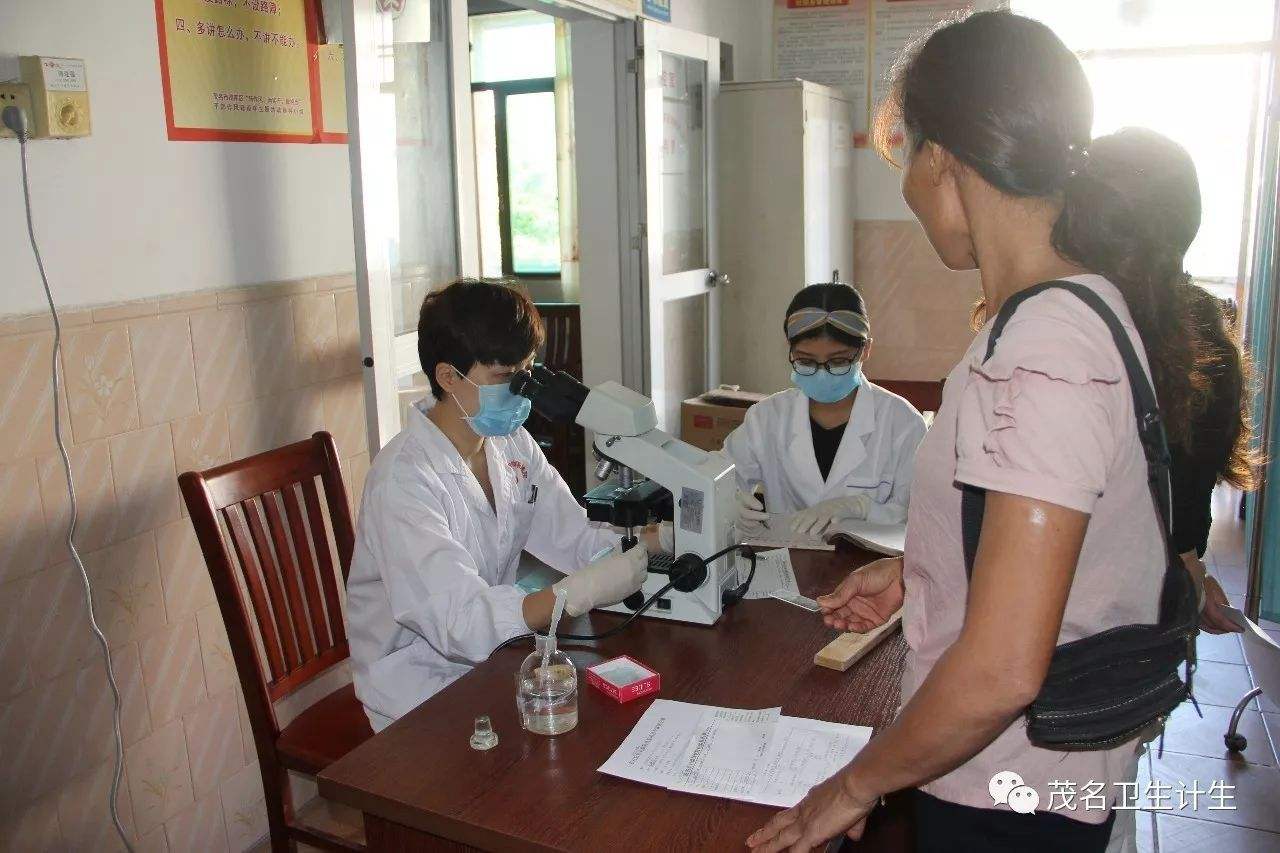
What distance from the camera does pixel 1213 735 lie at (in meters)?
2.79

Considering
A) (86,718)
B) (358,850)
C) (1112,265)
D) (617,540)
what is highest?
(1112,265)

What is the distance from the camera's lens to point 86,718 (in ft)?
6.35

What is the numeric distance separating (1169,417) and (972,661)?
0.90 ft

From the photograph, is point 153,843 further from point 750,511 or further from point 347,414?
point 750,511

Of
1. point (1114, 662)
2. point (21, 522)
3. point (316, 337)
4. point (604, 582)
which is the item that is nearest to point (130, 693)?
point (21, 522)

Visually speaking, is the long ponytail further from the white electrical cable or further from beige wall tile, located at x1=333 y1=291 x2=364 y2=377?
beige wall tile, located at x1=333 y1=291 x2=364 y2=377

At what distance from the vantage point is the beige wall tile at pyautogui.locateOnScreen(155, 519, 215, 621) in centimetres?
209

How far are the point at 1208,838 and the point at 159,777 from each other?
226 centimetres

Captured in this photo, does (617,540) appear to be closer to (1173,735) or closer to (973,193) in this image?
(973,193)

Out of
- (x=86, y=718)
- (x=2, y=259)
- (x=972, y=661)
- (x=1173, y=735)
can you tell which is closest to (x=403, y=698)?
(x=86, y=718)

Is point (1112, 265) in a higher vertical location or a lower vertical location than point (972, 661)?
higher

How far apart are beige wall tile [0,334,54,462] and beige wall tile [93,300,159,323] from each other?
11 centimetres

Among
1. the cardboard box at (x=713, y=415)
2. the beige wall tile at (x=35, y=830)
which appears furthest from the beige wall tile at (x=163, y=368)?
the cardboard box at (x=713, y=415)

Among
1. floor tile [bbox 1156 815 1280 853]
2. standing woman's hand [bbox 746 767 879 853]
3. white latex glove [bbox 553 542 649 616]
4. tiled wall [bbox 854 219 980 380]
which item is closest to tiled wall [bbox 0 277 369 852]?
white latex glove [bbox 553 542 649 616]
